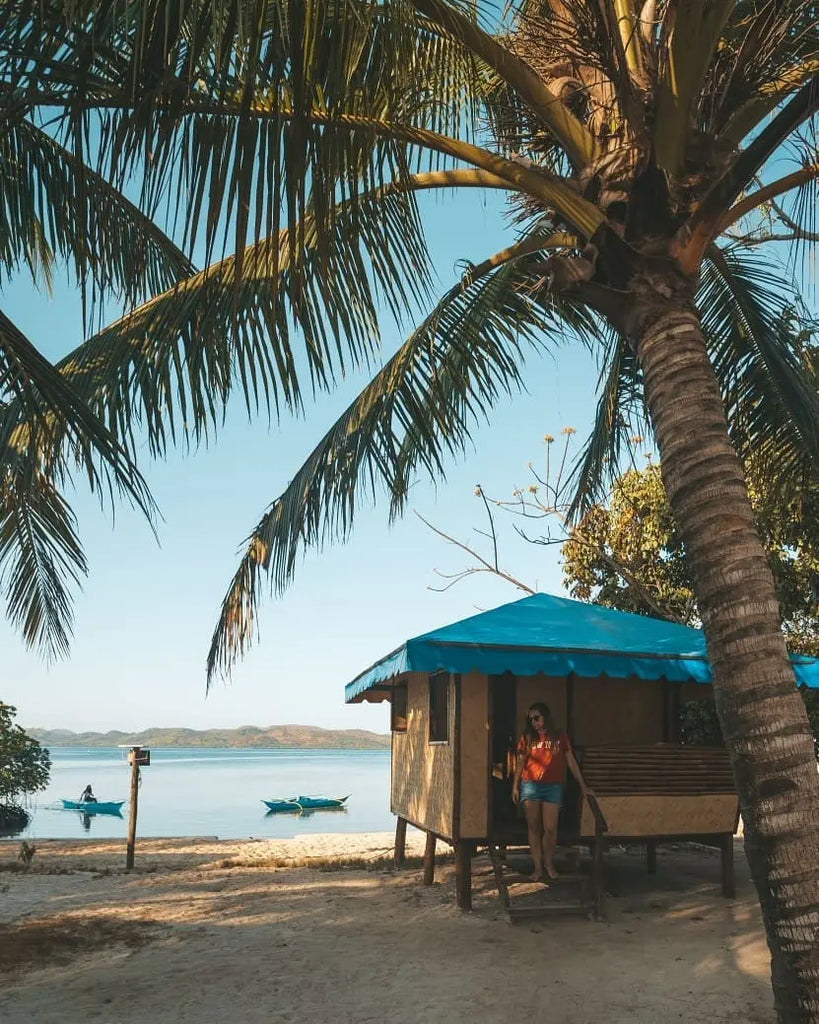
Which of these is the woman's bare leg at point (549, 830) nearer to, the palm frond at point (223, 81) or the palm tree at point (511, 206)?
the palm tree at point (511, 206)

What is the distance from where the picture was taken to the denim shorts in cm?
814

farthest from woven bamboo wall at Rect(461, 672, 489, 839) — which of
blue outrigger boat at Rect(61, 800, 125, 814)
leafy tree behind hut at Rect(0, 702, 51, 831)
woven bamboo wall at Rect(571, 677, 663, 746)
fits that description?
blue outrigger boat at Rect(61, 800, 125, 814)

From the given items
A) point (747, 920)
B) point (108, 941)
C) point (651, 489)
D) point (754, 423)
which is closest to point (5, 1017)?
point (108, 941)

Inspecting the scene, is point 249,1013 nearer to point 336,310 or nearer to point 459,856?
point 459,856

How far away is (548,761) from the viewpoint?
26.8 feet

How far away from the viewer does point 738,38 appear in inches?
251

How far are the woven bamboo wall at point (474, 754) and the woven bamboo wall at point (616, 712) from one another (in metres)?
2.16

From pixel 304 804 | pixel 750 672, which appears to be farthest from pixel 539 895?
pixel 304 804

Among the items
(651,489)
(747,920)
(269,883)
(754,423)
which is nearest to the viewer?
(747,920)

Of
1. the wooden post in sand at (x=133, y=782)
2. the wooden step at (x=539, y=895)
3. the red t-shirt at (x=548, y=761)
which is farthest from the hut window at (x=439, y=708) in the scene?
the wooden post in sand at (x=133, y=782)

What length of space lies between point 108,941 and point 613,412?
670 cm

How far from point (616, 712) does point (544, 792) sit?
8.37ft

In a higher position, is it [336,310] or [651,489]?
[651,489]

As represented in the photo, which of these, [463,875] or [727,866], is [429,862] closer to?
[463,875]
